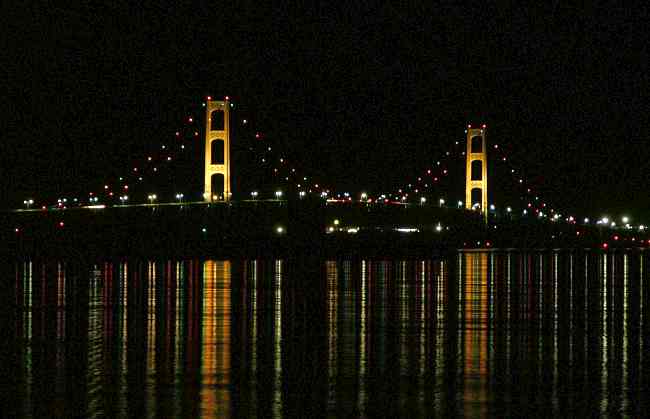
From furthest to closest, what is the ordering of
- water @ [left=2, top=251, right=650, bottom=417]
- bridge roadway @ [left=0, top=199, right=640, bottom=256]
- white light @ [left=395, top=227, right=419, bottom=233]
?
white light @ [left=395, top=227, right=419, bottom=233], bridge roadway @ [left=0, top=199, right=640, bottom=256], water @ [left=2, top=251, right=650, bottom=417]

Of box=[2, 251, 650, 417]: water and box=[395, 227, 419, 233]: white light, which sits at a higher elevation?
box=[395, 227, 419, 233]: white light

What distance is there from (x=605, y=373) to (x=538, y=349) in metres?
1.84

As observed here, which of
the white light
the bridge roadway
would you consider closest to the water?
the bridge roadway

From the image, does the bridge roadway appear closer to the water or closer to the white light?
the white light

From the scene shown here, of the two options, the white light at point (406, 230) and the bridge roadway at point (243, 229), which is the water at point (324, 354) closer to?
the bridge roadway at point (243, 229)

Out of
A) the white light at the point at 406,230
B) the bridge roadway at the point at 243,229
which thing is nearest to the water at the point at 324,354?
the bridge roadway at the point at 243,229

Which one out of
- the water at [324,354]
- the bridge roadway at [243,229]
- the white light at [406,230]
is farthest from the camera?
the white light at [406,230]

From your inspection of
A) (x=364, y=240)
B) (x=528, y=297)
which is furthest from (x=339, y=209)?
(x=528, y=297)

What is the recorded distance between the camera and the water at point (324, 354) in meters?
8.52

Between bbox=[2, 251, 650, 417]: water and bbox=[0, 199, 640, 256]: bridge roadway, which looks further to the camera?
bbox=[0, 199, 640, 256]: bridge roadway

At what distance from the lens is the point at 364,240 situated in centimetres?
6706

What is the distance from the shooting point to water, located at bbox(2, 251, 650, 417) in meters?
Result: 8.52

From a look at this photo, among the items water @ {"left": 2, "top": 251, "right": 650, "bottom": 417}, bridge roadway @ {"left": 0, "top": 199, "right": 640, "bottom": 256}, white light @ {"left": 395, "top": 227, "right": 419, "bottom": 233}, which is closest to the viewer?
water @ {"left": 2, "top": 251, "right": 650, "bottom": 417}

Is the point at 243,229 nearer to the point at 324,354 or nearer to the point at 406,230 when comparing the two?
the point at 406,230
